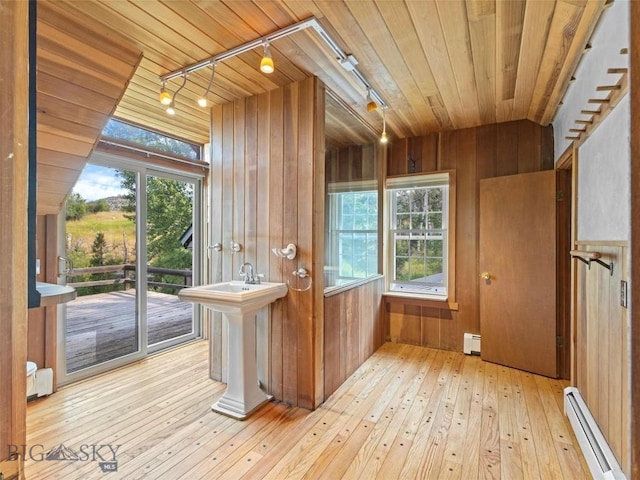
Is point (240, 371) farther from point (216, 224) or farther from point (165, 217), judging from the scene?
point (165, 217)

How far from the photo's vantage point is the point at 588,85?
199 centimetres

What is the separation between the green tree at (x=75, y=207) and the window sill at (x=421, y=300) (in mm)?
3304

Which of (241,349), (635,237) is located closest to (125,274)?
(241,349)

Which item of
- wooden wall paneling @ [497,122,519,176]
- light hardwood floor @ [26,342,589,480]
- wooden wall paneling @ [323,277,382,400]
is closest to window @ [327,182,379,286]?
wooden wall paneling @ [323,277,382,400]

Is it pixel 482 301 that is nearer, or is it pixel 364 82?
pixel 364 82

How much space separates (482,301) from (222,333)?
2.72 m

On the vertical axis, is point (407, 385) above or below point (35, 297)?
below

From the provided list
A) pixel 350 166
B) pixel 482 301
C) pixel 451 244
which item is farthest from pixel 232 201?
pixel 482 301

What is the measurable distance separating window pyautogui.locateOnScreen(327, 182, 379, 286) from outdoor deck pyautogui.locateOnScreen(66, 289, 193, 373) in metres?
2.15

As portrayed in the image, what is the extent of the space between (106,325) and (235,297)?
1946mm

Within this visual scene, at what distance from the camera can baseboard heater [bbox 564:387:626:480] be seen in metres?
1.55

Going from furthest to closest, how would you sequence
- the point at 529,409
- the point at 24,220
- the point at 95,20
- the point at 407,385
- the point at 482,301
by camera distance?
the point at 482,301, the point at 407,385, the point at 529,409, the point at 95,20, the point at 24,220

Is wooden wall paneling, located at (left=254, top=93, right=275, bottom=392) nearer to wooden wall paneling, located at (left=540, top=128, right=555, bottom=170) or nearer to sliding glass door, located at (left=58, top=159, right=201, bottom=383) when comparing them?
sliding glass door, located at (left=58, top=159, right=201, bottom=383)

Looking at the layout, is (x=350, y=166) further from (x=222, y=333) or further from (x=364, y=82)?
(x=222, y=333)
